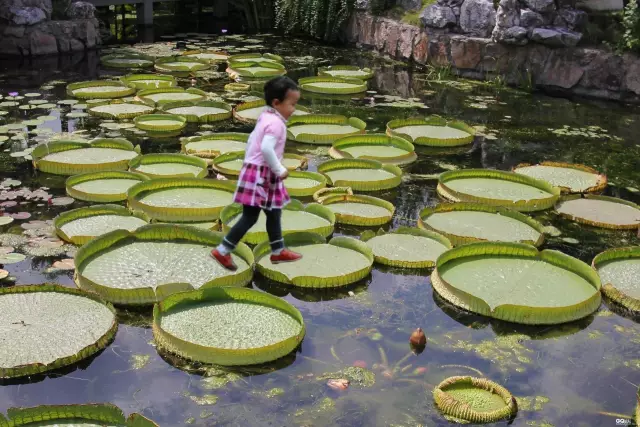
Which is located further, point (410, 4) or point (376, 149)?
point (410, 4)

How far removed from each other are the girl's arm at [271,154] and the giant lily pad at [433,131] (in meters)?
3.46

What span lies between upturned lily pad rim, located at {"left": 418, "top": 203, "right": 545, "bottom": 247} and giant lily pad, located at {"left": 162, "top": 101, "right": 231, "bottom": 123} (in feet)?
10.7

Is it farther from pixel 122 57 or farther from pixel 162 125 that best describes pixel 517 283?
pixel 122 57

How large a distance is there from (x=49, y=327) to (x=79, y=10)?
28.6ft

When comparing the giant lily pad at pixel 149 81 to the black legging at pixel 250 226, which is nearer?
the black legging at pixel 250 226

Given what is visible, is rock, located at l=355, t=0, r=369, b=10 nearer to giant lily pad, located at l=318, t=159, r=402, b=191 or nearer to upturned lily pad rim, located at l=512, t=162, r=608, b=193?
upturned lily pad rim, located at l=512, t=162, r=608, b=193

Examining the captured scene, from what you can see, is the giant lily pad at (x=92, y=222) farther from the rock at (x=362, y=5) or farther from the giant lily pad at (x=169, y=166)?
the rock at (x=362, y=5)

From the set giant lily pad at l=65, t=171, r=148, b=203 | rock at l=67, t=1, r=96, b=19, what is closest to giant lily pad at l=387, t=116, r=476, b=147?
giant lily pad at l=65, t=171, r=148, b=203

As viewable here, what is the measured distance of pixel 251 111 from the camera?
839 centimetres

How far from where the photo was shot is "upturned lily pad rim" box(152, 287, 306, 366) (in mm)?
3684

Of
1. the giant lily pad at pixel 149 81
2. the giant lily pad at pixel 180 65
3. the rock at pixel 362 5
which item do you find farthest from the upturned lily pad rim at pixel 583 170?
the rock at pixel 362 5

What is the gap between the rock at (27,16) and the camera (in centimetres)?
1059

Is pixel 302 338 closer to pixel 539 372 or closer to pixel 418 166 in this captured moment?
pixel 539 372

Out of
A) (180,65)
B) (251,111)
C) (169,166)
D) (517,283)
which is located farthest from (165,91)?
(517,283)
